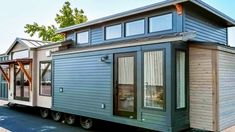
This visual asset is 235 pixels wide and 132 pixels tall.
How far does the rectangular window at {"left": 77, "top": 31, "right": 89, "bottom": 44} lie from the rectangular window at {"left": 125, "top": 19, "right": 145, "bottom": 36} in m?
2.64

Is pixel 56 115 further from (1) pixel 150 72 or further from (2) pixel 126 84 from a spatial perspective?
(1) pixel 150 72

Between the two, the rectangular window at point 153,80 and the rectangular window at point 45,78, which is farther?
the rectangular window at point 45,78

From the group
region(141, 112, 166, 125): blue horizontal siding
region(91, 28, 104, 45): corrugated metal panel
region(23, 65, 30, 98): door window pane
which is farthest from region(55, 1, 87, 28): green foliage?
region(141, 112, 166, 125): blue horizontal siding

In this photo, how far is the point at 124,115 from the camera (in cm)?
734

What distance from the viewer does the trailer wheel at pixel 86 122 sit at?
8820mm

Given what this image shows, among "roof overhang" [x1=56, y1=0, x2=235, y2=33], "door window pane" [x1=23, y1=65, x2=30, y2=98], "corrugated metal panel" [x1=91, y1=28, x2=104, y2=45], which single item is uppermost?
"roof overhang" [x1=56, y1=0, x2=235, y2=33]

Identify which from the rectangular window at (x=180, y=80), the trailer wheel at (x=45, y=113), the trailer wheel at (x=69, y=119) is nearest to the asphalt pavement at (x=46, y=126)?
the trailer wheel at (x=69, y=119)

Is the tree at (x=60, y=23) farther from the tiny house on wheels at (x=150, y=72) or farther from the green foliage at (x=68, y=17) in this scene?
the tiny house on wheels at (x=150, y=72)

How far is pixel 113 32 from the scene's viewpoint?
10.3m

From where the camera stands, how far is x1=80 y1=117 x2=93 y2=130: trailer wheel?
8.82 meters

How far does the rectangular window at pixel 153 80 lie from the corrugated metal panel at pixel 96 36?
438 cm

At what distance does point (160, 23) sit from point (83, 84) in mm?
3471

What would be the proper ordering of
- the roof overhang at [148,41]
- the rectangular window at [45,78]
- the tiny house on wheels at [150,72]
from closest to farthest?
the roof overhang at [148,41], the tiny house on wheels at [150,72], the rectangular window at [45,78]

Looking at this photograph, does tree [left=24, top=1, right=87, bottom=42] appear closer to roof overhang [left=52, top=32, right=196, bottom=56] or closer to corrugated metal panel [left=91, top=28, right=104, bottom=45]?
corrugated metal panel [left=91, top=28, right=104, bottom=45]
